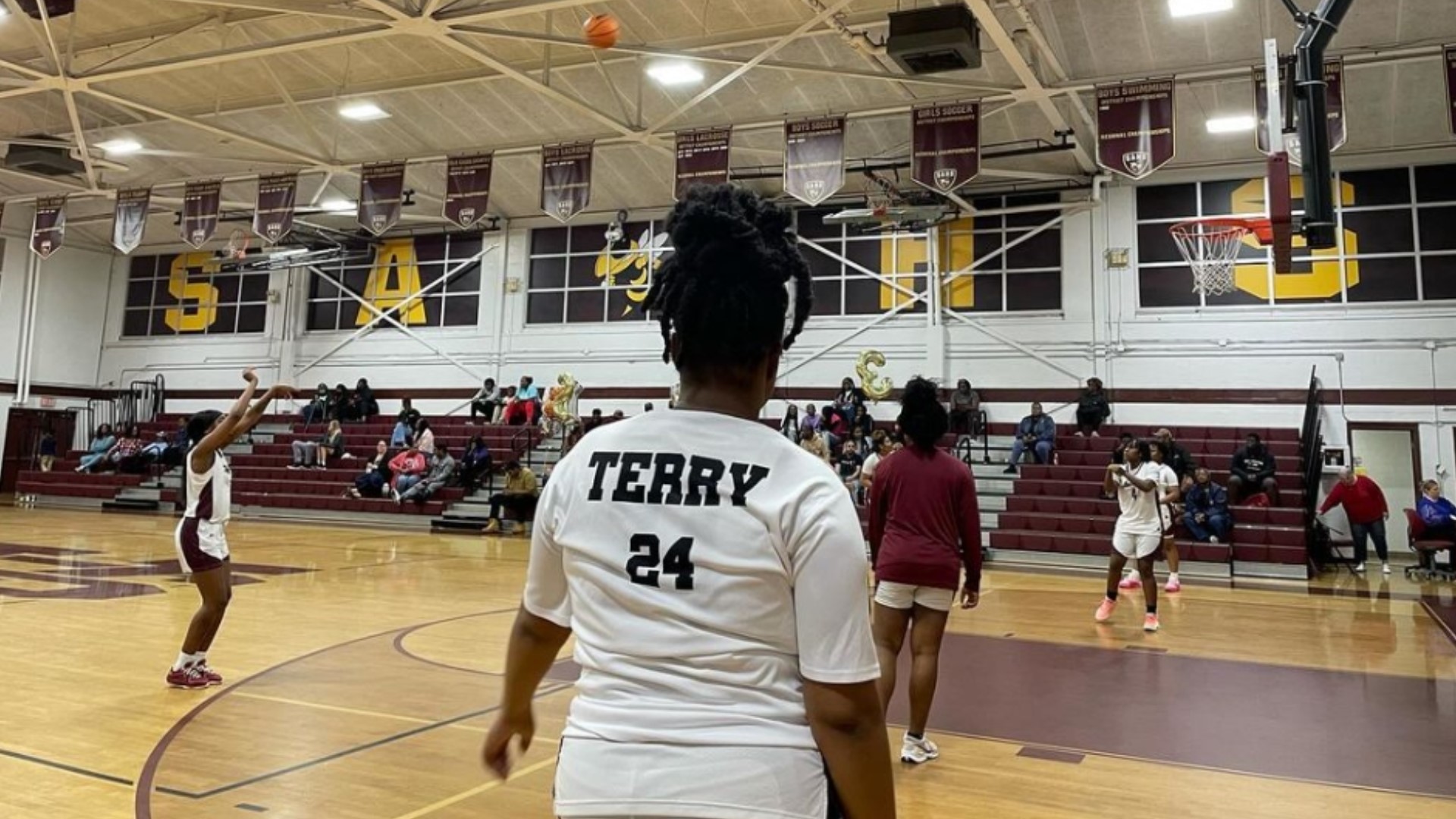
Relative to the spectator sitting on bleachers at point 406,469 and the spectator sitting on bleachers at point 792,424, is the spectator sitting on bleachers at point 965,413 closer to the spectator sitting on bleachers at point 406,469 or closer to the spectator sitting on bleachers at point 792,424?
the spectator sitting on bleachers at point 792,424

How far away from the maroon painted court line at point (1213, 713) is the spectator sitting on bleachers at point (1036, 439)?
931 centimetres

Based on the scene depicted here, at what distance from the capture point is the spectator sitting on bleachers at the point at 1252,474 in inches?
542

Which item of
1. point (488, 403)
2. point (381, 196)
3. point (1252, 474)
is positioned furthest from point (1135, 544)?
point (488, 403)

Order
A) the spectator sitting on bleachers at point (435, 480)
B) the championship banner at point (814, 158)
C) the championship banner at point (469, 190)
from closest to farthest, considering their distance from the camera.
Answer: the championship banner at point (814, 158)
the championship banner at point (469, 190)
the spectator sitting on bleachers at point (435, 480)

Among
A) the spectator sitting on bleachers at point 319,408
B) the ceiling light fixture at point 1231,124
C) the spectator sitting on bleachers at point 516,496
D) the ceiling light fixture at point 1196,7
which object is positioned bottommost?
the spectator sitting on bleachers at point 516,496

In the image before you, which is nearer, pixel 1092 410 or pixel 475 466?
pixel 1092 410

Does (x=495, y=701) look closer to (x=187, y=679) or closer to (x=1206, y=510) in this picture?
(x=187, y=679)

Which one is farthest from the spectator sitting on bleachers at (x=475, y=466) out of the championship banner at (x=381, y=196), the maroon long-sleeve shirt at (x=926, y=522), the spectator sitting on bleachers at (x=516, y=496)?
the maroon long-sleeve shirt at (x=926, y=522)

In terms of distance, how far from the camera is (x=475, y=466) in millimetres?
18109

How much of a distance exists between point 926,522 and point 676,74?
39.2 feet

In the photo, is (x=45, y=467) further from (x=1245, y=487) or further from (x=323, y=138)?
(x=1245, y=487)

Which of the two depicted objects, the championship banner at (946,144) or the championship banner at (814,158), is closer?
the championship banner at (946,144)

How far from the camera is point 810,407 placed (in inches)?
698

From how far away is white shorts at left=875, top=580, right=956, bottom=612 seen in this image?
13.4ft
